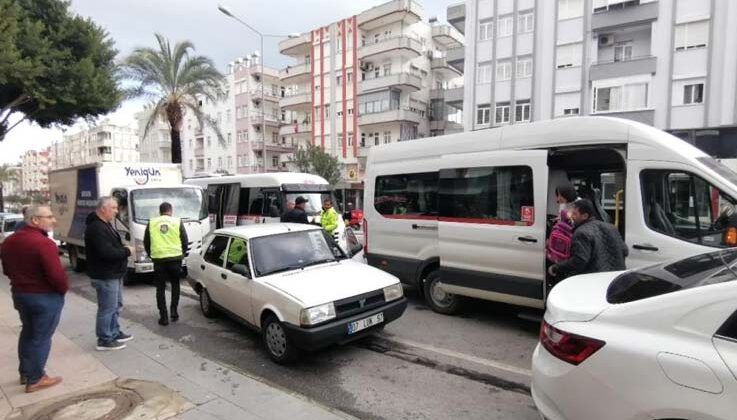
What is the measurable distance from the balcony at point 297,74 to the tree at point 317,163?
35.1ft

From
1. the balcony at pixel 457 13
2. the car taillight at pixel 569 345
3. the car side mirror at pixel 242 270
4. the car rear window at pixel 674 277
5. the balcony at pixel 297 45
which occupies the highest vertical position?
the balcony at pixel 297 45

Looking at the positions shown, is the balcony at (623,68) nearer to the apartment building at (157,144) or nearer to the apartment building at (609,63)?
the apartment building at (609,63)

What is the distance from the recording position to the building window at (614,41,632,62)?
954 inches

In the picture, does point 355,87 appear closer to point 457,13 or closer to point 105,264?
point 457,13

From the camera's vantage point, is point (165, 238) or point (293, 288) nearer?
point (293, 288)

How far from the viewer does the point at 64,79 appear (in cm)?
1295

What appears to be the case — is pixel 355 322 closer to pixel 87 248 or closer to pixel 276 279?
pixel 276 279

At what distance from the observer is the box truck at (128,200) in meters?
9.47

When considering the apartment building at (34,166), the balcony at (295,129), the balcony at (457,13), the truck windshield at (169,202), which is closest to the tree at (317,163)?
the balcony at (295,129)

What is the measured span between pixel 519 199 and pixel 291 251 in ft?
10.1

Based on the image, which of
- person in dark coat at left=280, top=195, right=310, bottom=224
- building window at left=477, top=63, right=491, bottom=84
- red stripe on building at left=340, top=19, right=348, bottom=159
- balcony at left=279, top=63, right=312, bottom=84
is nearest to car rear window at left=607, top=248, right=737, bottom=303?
person in dark coat at left=280, top=195, right=310, bottom=224

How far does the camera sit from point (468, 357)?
16.0 ft

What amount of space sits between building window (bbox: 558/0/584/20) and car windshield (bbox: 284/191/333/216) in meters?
21.5

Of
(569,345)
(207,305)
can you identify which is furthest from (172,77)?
(569,345)
